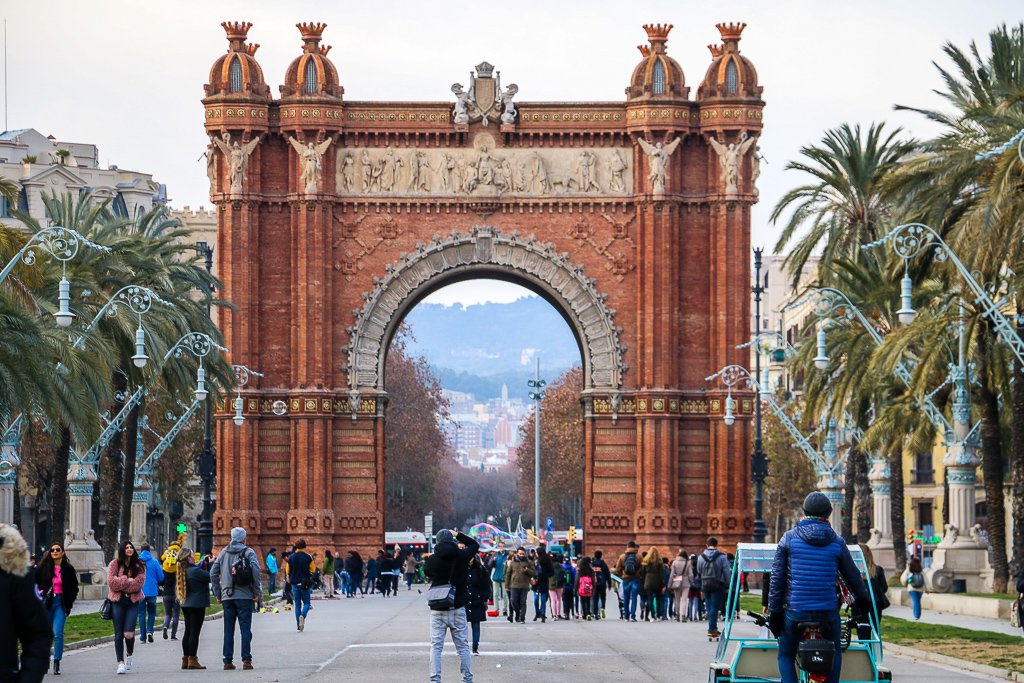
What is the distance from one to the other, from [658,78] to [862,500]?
13.8 metres

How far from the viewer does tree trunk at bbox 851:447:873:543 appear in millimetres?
46750

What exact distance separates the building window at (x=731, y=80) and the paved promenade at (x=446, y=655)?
20.1 metres

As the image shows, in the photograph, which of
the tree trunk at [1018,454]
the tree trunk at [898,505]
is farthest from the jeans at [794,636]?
the tree trunk at [898,505]

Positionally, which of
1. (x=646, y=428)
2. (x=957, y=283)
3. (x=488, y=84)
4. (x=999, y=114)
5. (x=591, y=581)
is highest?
(x=488, y=84)

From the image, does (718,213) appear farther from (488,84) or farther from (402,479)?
(402,479)

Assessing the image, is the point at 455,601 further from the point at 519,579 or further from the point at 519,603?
the point at 519,603

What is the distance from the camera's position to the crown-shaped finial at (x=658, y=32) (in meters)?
47.9

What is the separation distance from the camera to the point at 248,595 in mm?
20812

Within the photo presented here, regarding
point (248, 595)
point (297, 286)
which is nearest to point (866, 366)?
point (297, 286)

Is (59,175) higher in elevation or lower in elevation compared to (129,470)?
higher

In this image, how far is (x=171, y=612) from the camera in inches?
1109

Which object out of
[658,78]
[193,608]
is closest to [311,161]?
[658,78]

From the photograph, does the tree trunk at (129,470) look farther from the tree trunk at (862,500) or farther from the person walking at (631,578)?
the tree trunk at (862,500)

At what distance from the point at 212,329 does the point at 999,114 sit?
899 inches
